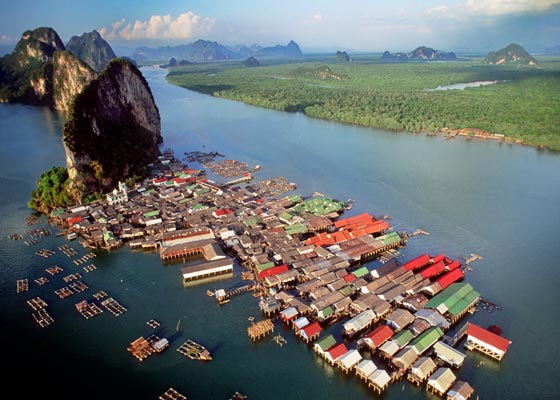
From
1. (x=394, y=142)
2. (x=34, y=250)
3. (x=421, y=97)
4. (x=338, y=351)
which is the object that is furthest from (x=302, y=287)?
(x=421, y=97)

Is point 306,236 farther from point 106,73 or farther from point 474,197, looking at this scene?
point 106,73

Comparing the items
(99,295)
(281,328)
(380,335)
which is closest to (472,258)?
(380,335)

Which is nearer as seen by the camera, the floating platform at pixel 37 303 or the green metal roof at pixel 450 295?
the green metal roof at pixel 450 295

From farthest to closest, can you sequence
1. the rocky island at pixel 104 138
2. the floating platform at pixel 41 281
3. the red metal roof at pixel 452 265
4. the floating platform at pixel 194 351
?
the rocky island at pixel 104 138
the red metal roof at pixel 452 265
the floating platform at pixel 41 281
the floating platform at pixel 194 351


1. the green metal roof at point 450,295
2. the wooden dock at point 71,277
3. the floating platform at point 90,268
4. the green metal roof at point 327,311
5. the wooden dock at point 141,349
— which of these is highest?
the green metal roof at point 450,295

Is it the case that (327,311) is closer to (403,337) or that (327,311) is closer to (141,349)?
(403,337)

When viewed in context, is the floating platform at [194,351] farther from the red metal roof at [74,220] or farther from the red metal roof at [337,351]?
the red metal roof at [74,220]

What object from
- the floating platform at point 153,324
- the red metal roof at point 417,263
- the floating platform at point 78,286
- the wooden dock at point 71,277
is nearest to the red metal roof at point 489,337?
the red metal roof at point 417,263
